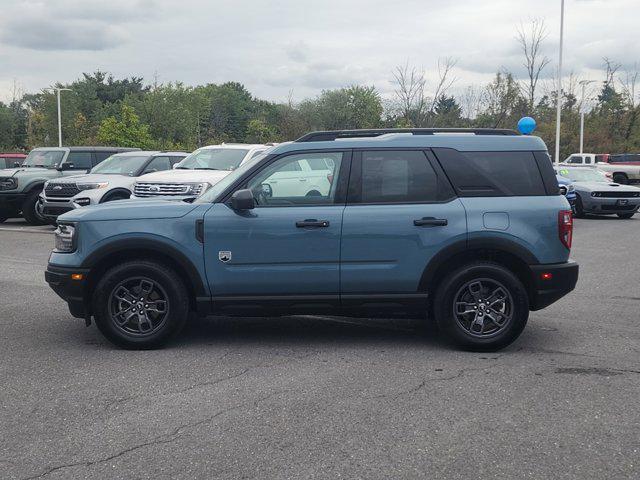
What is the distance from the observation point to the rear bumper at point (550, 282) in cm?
646

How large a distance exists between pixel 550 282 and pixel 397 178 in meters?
1.55

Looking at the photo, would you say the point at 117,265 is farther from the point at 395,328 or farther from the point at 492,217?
the point at 492,217

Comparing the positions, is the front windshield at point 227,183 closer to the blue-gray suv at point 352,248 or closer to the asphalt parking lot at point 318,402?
the blue-gray suv at point 352,248

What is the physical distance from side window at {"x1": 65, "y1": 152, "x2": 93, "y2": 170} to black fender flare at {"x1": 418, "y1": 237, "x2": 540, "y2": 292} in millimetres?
14773

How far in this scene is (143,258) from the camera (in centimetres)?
656

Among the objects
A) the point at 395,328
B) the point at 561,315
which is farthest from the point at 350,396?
the point at 561,315

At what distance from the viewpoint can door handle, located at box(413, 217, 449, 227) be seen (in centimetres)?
640

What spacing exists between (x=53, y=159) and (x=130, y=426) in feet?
52.9

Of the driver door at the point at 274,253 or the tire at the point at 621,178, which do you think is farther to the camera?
the tire at the point at 621,178

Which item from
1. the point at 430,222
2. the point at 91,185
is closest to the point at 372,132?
the point at 430,222

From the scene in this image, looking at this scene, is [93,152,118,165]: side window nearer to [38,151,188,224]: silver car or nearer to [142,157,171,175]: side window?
[38,151,188,224]: silver car

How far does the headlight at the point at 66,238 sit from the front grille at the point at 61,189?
970 centimetres

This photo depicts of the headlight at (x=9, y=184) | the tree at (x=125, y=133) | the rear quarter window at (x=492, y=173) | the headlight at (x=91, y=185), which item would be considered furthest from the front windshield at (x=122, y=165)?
the tree at (x=125, y=133)

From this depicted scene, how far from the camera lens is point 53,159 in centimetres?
1945
